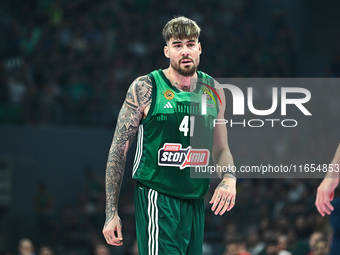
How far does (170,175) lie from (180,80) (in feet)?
2.53

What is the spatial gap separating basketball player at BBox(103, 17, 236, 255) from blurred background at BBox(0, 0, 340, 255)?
5851 millimetres

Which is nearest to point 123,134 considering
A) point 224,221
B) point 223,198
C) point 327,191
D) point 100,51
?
point 223,198

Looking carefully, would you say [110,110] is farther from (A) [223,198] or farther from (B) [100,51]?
(A) [223,198]

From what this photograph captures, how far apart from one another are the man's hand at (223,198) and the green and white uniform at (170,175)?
0.17m

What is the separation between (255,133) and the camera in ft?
54.0

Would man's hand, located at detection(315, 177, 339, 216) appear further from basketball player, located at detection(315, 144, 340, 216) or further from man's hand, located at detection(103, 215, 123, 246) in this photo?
man's hand, located at detection(103, 215, 123, 246)

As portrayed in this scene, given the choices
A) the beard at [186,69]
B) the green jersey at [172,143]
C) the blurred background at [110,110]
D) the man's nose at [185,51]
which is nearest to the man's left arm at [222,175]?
the green jersey at [172,143]

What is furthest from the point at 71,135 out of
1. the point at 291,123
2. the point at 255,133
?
the point at 291,123

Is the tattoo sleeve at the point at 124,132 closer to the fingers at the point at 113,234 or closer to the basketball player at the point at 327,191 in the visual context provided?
the fingers at the point at 113,234

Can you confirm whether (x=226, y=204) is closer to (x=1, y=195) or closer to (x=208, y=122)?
(x=208, y=122)

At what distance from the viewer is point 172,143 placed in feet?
15.8

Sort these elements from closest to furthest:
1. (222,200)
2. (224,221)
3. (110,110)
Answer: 1. (222,200)
2. (224,221)
3. (110,110)

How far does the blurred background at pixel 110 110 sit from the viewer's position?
1341 cm

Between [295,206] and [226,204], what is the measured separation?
886cm
